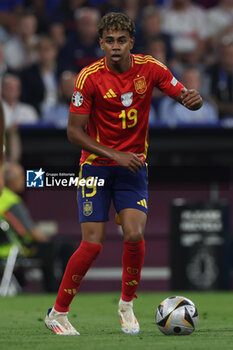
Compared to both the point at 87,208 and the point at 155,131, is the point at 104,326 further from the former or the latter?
the point at 155,131

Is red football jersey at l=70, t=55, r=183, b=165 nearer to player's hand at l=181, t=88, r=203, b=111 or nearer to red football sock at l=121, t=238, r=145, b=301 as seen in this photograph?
player's hand at l=181, t=88, r=203, b=111

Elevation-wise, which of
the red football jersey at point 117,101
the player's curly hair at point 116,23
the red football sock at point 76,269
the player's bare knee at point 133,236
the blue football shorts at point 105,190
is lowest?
the red football sock at point 76,269

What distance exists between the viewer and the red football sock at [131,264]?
556 cm

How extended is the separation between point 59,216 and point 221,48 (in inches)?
144

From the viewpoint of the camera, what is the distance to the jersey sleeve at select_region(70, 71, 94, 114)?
5516 mm

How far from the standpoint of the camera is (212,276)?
1162 cm

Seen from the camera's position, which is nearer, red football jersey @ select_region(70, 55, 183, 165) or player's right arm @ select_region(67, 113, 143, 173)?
player's right arm @ select_region(67, 113, 143, 173)

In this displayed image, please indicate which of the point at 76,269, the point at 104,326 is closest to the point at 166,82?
the point at 76,269

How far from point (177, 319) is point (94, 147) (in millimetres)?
1266

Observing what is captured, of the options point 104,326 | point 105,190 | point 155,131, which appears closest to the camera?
point 105,190

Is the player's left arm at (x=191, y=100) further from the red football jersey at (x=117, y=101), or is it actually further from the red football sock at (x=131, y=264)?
the red football sock at (x=131, y=264)

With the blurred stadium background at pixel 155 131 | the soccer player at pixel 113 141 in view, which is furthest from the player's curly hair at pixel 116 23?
the blurred stadium background at pixel 155 131

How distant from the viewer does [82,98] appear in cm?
551

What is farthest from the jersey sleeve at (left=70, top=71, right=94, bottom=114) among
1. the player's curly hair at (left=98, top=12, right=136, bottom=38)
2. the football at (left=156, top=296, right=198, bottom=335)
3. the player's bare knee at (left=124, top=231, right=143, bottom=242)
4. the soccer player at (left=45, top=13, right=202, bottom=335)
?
the football at (left=156, top=296, right=198, bottom=335)
